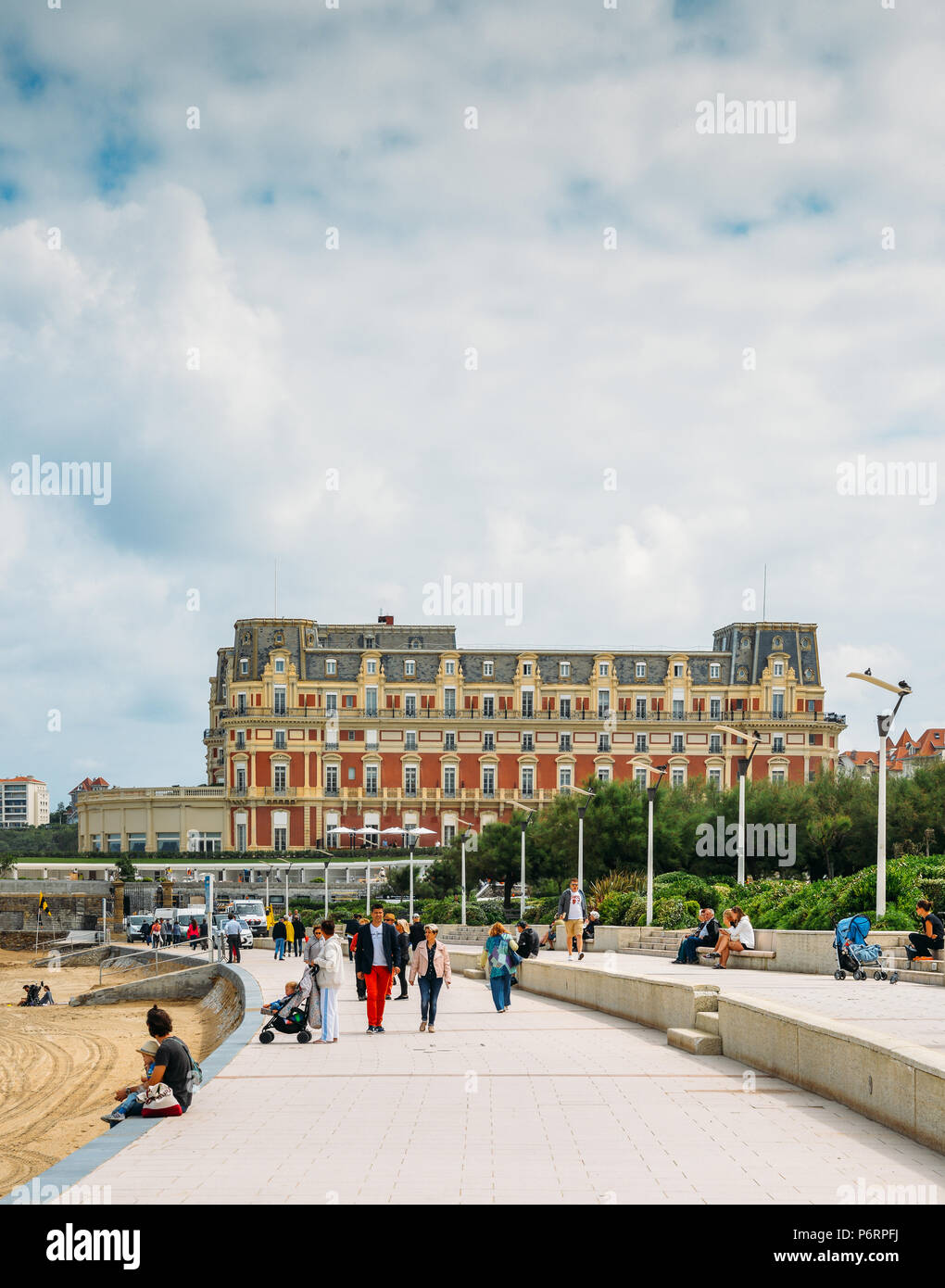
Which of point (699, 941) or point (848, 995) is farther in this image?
point (699, 941)

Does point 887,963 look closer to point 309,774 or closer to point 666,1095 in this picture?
point 666,1095

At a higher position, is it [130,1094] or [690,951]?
[130,1094]

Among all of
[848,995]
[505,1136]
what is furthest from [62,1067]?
[505,1136]

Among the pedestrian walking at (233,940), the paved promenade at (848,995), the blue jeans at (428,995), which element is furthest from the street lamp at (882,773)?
the pedestrian walking at (233,940)

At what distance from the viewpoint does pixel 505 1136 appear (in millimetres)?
9906

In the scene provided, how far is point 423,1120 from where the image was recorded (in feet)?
34.9

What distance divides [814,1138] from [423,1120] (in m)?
2.99

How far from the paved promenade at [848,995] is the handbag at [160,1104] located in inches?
224

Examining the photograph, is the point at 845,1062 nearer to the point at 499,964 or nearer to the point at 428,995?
the point at 428,995

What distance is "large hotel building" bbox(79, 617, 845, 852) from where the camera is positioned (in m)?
94.6

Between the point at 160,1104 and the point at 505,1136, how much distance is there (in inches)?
116

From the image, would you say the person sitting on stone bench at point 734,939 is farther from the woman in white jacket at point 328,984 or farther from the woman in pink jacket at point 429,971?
the woman in white jacket at point 328,984

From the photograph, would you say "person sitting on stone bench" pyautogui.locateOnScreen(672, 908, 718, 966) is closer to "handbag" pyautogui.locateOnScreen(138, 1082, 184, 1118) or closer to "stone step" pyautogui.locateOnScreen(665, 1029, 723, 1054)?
"stone step" pyautogui.locateOnScreen(665, 1029, 723, 1054)
